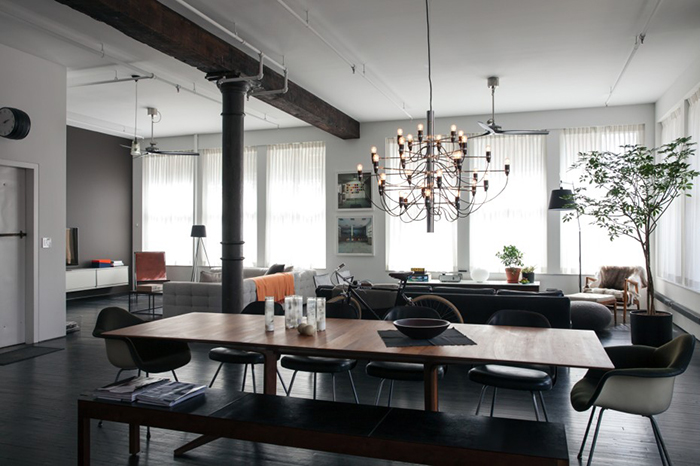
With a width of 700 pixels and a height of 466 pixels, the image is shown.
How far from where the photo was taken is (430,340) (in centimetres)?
309

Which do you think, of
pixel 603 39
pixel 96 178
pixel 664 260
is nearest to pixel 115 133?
pixel 96 178

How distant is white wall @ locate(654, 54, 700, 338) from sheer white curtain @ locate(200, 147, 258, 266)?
24.8ft

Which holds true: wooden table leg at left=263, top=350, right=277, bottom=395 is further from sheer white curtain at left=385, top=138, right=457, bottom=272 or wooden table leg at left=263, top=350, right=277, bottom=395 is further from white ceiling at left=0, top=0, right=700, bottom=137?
sheer white curtain at left=385, top=138, right=457, bottom=272

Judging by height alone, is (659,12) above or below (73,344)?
above

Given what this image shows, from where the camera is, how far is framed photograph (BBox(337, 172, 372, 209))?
1059 centimetres

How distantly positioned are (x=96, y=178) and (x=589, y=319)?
971 cm

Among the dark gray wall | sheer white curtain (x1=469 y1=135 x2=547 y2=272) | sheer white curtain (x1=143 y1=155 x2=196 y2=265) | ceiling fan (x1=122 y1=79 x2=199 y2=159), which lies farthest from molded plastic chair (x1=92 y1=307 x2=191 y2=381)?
sheer white curtain (x1=143 y1=155 x2=196 y2=265)

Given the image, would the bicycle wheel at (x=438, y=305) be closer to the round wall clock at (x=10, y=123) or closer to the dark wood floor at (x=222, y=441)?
the dark wood floor at (x=222, y=441)

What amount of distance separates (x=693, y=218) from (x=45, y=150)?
8.26 metres

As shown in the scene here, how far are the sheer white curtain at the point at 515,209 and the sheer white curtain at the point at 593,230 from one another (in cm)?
37

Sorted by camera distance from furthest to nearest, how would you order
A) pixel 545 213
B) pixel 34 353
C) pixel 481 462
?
pixel 545 213 → pixel 34 353 → pixel 481 462

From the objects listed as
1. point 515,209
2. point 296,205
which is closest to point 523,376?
point 515,209

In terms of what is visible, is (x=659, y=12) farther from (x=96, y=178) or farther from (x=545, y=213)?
(x=96, y=178)

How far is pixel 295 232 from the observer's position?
11.1m
